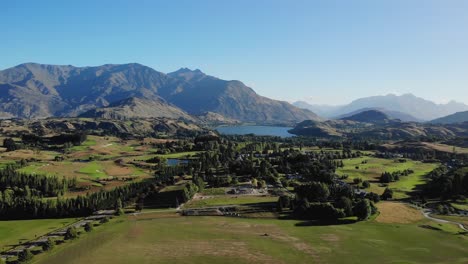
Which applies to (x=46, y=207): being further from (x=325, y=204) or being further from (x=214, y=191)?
(x=325, y=204)

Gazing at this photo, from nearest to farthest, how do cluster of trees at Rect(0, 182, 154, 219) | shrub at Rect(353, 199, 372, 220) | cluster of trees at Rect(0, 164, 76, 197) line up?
shrub at Rect(353, 199, 372, 220)
cluster of trees at Rect(0, 182, 154, 219)
cluster of trees at Rect(0, 164, 76, 197)

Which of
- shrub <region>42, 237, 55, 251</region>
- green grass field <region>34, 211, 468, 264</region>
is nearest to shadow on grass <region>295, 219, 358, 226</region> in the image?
green grass field <region>34, 211, 468, 264</region>

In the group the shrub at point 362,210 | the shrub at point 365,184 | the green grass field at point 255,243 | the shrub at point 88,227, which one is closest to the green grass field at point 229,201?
the green grass field at point 255,243

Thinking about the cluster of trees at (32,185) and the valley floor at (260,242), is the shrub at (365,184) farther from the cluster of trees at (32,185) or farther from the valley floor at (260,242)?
the cluster of trees at (32,185)

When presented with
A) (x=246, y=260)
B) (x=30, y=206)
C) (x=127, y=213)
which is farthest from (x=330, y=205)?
(x=30, y=206)

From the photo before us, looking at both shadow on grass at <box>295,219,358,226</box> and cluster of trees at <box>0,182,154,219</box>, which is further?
cluster of trees at <box>0,182,154,219</box>

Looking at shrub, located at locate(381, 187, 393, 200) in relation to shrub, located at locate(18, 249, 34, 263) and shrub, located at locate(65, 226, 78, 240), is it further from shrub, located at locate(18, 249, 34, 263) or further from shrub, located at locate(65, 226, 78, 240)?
shrub, located at locate(18, 249, 34, 263)

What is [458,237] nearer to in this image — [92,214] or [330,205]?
[330,205]
